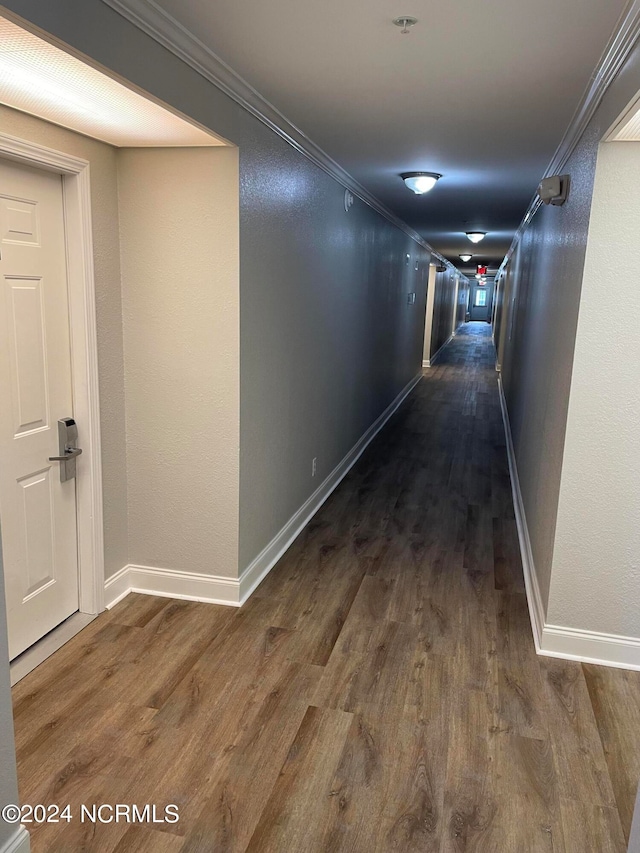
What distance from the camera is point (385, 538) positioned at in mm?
4227

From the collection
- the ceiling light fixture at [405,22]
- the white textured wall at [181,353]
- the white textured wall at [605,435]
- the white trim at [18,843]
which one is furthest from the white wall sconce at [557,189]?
the white trim at [18,843]

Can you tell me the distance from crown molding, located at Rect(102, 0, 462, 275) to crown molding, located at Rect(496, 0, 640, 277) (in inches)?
53.3

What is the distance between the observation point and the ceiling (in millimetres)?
1944

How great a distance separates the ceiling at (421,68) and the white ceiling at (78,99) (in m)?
0.30

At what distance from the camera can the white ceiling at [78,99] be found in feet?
5.66

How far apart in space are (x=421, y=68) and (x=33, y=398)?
201 cm

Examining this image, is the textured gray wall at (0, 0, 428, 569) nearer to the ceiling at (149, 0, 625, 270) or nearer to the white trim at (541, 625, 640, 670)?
the ceiling at (149, 0, 625, 270)

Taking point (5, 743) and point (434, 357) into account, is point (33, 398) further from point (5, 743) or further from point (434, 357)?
point (434, 357)

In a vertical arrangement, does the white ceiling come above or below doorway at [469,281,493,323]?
above

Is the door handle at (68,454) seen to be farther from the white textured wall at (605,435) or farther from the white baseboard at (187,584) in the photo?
the white textured wall at (605,435)

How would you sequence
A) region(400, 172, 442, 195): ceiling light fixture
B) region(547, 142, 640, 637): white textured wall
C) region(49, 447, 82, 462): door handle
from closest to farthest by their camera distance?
region(547, 142, 640, 637): white textured wall
region(49, 447, 82, 462): door handle
region(400, 172, 442, 195): ceiling light fixture

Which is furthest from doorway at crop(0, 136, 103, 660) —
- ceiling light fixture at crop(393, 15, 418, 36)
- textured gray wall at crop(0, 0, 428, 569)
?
ceiling light fixture at crop(393, 15, 418, 36)

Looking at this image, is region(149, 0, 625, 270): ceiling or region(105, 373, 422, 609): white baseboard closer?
region(149, 0, 625, 270): ceiling

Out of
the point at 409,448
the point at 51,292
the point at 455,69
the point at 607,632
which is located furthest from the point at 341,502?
the point at 455,69
